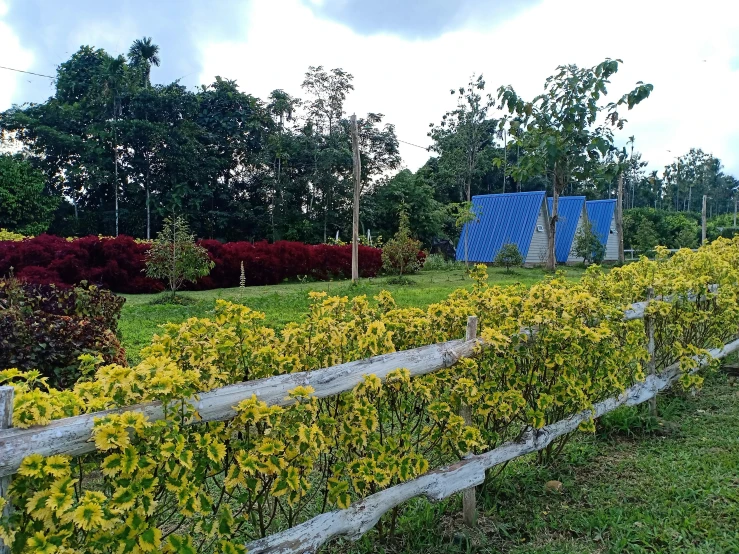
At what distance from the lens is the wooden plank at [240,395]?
161 cm

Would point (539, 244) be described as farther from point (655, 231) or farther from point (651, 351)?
point (651, 351)

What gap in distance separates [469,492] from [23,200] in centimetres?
2773

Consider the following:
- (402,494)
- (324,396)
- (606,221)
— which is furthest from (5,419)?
(606,221)

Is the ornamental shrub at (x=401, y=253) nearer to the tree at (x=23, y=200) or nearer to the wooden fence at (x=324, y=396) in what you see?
the wooden fence at (x=324, y=396)

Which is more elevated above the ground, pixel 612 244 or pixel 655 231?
pixel 655 231

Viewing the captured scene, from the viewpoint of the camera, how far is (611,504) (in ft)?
11.2

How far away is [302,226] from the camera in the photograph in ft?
101

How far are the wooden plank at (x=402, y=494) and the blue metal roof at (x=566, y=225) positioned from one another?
78.5ft

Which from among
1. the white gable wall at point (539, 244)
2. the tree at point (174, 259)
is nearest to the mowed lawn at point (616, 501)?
the tree at point (174, 259)

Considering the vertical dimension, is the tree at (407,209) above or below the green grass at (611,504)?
above

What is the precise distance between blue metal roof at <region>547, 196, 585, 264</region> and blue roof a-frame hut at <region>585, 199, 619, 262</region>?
208cm

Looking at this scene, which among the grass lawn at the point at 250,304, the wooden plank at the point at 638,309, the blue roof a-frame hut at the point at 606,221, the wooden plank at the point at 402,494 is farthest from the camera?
the blue roof a-frame hut at the point at 606,221

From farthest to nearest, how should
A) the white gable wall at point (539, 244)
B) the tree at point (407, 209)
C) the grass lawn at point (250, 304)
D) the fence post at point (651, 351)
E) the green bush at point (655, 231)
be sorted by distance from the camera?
the green bush at point (655, 231), the tree at point (407, 209), the white gable wall at point (539, 244), the grass lawn at point (250, 304), the fence post at point (651, 351)

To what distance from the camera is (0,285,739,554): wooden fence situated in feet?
5.36
